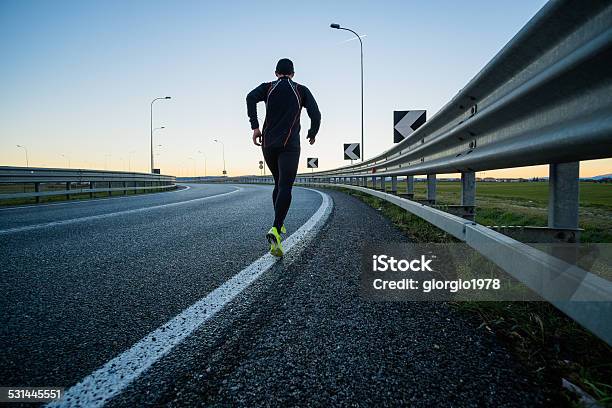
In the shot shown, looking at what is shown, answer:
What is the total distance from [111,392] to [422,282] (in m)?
1.93

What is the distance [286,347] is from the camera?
1479 mm

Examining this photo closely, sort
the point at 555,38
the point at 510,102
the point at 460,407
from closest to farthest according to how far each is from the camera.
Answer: the point at 460,407 < the point at 555,38 < the point at 510,102

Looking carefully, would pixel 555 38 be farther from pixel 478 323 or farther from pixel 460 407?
pixel 460 407

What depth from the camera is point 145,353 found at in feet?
4.62

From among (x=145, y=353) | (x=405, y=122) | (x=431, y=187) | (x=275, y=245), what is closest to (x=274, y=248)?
(x=275, y=245)

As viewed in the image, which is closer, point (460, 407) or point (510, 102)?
point (460, 407)

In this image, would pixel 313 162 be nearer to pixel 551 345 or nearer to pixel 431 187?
pixel 431 187

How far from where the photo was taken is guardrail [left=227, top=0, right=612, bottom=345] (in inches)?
50.3

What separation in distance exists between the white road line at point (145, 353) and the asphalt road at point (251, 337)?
0.04 metres

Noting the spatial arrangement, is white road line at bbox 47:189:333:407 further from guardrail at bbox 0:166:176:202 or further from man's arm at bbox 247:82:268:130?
guardrail at bbox 0:166:176:202

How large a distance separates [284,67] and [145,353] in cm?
336

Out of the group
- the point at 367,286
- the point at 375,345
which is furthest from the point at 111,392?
the point at 367,286

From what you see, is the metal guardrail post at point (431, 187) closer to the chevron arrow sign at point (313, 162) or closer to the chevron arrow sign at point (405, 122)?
the chevron arrow sign at point (405, 122)

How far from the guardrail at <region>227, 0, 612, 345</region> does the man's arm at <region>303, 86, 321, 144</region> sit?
5.37 ft
